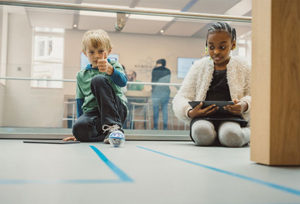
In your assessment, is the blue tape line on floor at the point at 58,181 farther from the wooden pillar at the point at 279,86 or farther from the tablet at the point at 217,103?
the tablet at the point at 217,103

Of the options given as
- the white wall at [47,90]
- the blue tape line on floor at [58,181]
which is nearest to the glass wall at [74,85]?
the white wall at [47,90]

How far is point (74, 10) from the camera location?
1.92 meters

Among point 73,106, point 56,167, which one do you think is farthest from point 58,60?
point 56,167

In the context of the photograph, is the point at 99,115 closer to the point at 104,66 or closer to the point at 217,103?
the point at 104,66

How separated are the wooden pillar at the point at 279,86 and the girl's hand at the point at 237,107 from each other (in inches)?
26.4

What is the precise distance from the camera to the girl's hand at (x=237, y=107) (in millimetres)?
1500

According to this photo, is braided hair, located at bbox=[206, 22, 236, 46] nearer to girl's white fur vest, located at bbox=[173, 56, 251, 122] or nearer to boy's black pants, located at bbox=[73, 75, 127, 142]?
girl's white fur vest, located at bbox=[173, 56, 251, 122]

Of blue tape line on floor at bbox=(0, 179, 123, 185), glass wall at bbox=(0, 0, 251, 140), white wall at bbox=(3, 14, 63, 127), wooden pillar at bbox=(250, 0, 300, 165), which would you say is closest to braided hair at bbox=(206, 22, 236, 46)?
glass wall at bbox=(0, 0, 251, 140)

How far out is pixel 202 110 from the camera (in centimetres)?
155

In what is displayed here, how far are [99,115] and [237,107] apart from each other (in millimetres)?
656

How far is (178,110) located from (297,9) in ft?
3.07

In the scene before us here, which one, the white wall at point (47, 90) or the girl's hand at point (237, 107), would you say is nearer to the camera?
the girl's hand at point (237, 107)

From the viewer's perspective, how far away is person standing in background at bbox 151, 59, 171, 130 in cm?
206

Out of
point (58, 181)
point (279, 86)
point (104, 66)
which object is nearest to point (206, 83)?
point (104, 66)
